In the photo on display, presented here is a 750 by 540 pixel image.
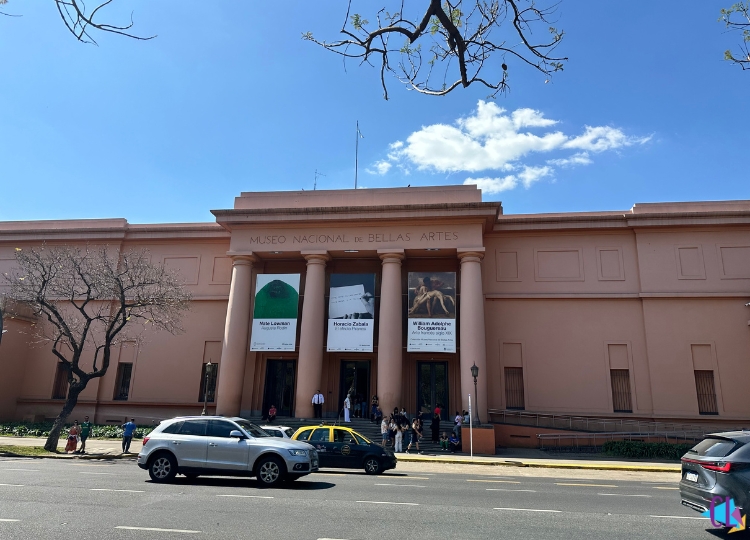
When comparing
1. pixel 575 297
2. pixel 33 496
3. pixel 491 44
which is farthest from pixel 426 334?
pixel 491 44

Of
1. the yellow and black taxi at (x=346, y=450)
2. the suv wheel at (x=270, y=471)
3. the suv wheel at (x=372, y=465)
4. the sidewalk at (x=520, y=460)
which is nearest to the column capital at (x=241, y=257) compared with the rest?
the sidewalk at (x=520, y=460)

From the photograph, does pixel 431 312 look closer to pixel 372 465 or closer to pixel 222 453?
pixel 372 465

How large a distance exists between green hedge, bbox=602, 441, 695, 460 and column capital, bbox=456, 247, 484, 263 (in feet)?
34.3

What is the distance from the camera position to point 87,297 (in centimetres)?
2119

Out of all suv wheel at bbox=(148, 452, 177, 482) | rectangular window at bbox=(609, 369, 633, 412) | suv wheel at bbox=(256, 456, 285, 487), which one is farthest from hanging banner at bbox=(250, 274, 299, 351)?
rectangular window at bbox=(609, 369, 633, 412)

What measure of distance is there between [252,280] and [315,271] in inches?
178

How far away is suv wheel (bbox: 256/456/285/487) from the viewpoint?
10891mm

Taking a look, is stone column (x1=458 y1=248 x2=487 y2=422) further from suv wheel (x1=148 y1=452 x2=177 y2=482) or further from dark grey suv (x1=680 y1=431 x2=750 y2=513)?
dark grey suv (x1=680 y1=431 x2=750 y2=513)

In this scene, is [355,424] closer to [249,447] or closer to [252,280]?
[252,280]

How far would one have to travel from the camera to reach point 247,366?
28.6m

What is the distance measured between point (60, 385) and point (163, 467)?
23472 mm

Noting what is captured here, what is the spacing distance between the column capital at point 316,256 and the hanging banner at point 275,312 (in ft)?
3.61

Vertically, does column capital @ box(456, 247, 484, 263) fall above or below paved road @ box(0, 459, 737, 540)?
above

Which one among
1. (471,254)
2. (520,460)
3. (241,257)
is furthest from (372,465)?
(241,257)
